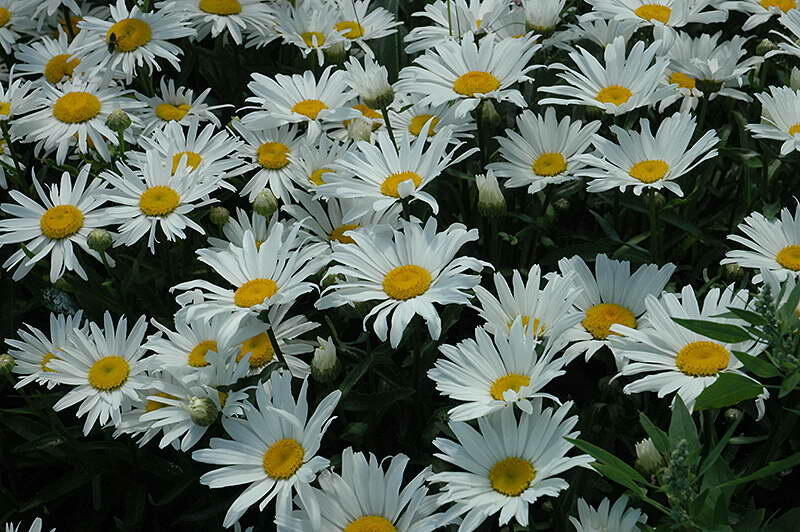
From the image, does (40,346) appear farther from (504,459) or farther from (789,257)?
(789,257)

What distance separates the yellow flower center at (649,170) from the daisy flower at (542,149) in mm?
169

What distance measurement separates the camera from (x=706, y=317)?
219cm

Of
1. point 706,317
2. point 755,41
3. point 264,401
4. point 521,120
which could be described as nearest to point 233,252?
point 264,401

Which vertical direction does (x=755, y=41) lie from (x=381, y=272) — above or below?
above

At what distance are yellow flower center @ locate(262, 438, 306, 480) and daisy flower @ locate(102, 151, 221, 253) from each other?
0.77m

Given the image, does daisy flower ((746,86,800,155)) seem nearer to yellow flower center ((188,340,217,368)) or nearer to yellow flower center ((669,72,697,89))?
yellow flower center ((669,72,697,89))

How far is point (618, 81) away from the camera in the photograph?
2857 mm

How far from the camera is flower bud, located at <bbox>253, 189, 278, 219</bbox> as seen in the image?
9.04 feet

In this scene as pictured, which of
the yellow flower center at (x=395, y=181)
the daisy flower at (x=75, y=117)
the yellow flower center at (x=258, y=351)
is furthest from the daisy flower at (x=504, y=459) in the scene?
the daisy flower at (x=75, y=117)

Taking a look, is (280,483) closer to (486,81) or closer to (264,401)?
(264,401)

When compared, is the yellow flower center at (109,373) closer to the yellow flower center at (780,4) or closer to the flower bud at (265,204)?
the flower bud at (265,204)

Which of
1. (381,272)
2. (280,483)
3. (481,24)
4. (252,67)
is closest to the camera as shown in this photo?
(280,483)

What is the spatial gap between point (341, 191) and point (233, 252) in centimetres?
32

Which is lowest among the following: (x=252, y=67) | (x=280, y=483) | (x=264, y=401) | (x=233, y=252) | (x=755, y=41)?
(x=280, y=483)
